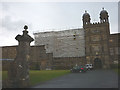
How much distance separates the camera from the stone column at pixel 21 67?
30.8ft

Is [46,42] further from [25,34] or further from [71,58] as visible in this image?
[25,34]

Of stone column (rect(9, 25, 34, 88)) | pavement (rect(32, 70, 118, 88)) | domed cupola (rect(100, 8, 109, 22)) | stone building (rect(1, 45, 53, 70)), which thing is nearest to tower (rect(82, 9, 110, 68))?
domed cupola (rect(100, 8, 109, 22))

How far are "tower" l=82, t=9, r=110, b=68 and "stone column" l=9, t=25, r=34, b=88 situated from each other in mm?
28154

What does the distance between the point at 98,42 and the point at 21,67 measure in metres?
30.5

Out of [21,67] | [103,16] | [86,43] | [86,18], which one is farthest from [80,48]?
[21,67]

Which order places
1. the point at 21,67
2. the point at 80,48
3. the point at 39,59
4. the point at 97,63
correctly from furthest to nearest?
the point at 80,48 < the point at 39,59 < the point at 97,63 < the point at 21,67

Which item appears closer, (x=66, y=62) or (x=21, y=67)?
(x=21, y=67)

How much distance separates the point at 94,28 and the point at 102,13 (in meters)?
5.40

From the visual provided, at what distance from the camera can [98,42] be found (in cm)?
3606

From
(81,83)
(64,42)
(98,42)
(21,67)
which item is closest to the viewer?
(21,67)

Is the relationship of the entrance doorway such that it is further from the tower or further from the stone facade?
the stone facade

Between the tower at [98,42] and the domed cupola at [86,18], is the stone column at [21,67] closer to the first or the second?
the tower at [98,42]

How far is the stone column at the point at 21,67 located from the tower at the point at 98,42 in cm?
2815

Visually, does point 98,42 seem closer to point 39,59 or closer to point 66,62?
point 66,62
